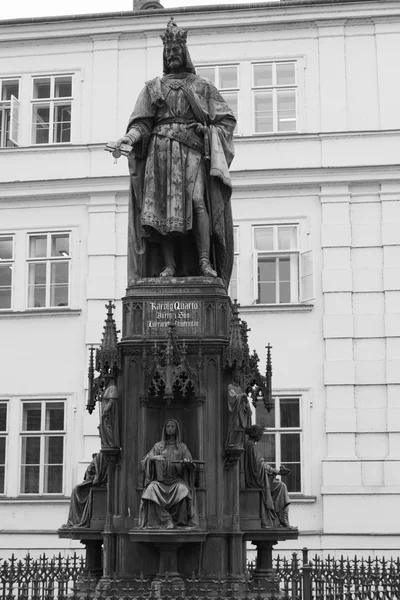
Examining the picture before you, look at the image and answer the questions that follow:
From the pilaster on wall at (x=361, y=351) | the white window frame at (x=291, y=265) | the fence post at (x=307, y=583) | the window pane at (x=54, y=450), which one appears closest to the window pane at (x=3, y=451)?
the window pane at (x=54, y=450)

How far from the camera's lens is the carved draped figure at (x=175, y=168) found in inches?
469

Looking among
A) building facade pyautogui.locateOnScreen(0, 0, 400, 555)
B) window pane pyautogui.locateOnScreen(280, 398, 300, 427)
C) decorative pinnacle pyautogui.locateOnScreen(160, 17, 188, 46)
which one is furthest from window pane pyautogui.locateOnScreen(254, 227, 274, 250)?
decorative pinnacle pyautogui.locateOnScreen(160, 17, 188, 46)

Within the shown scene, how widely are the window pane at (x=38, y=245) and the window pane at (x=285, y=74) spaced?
6.92 m

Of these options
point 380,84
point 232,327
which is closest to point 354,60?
point 380,84

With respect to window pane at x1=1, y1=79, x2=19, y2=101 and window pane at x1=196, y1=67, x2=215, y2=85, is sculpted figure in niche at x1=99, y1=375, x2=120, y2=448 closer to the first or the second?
window pane at x1=196, y1=67, x2=215, y2=85

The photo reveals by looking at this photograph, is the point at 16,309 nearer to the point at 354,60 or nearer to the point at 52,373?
the point at 52,373

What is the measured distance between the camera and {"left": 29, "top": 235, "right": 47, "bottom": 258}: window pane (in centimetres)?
2536

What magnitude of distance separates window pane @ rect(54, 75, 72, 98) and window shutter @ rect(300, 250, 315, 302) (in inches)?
293

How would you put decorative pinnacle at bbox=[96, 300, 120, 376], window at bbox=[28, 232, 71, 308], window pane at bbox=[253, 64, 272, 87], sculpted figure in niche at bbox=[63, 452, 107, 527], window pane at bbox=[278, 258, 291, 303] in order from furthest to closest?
window pane at bbox=[253, 64, 272, 87], window at bbox=[28, 232, 71, 308], window pane at bbox=[278, 258, 291, 303], sculpted figure in niche at bbox=[63, 452, 107, 527], decorative pinnacle at bbox=[96, 300, 120, 376]

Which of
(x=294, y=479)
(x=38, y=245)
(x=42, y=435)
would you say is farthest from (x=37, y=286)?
(x=294, y=479)

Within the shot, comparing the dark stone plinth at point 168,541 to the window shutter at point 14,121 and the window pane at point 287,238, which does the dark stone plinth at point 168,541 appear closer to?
the window pane at point 287,238

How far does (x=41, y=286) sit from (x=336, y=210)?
727 centimetres

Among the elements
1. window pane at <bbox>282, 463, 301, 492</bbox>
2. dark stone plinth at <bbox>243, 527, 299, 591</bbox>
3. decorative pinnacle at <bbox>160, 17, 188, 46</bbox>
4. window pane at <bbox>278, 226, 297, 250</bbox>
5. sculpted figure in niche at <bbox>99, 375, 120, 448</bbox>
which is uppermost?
window pane at <bbox>278, 226, 297, 250</bbox>

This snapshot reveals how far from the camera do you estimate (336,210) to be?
80.0 ft
